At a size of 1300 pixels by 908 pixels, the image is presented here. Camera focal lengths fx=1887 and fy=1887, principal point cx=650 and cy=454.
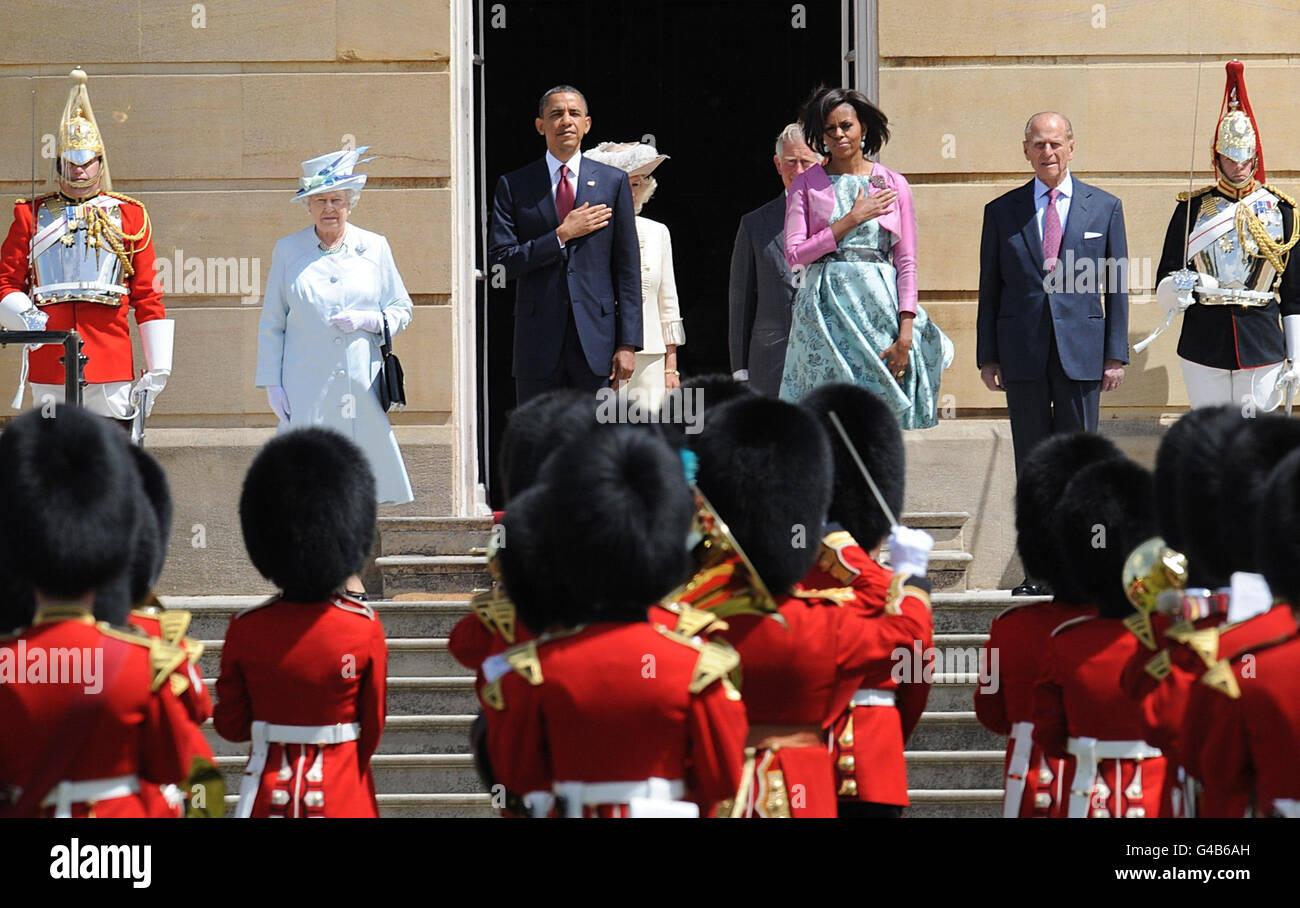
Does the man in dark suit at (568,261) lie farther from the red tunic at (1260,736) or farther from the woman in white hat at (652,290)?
the red tunic at (1260,736)

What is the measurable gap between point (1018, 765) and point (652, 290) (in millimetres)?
5106

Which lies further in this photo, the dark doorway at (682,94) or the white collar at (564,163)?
the dark doorway at (682,94)

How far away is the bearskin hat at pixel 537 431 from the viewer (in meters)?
5.06

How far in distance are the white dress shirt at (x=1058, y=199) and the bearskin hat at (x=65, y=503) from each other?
17.5ft

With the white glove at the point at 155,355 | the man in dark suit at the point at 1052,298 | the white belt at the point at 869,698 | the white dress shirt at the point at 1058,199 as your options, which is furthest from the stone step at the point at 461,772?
the white dress shirt at the point at 1058,199

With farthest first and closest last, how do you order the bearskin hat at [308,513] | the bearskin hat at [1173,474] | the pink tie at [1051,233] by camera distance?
1. the pink tie at [1051,233]
2. the bearskin hat at [308,513]
3. the bearskin hat at [1173,474]

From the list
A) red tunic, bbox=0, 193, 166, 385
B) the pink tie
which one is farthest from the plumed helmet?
red tunic, bbox=0, 193, 166, 385

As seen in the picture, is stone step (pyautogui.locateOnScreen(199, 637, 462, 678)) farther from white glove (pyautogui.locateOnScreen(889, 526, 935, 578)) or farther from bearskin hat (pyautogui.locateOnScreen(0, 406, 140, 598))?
bearskin hat (pyautogui.locateOnScreen(0, 406, 140, 598))

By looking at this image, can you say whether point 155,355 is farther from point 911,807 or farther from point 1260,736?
point 1260,736

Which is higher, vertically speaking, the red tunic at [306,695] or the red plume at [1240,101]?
the red plume at [1240,101]

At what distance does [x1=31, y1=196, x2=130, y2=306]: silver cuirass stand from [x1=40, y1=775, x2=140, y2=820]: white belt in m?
4.81
